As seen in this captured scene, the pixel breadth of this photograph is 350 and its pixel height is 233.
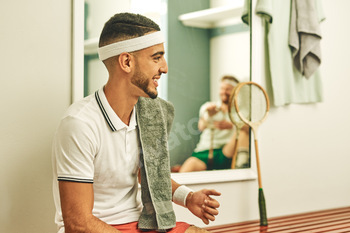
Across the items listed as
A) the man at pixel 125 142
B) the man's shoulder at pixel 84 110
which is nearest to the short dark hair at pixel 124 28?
the man at pixel 125 142

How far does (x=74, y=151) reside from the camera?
4.65 feet

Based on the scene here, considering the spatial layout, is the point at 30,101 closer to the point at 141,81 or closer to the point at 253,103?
the point at 141,81

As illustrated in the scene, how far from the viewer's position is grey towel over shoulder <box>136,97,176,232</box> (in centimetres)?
162

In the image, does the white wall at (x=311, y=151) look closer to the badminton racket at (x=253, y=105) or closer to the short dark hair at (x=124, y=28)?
the badminton racket at (x=253, y=105)

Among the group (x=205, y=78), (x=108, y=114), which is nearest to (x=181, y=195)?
(x=108, y=114)

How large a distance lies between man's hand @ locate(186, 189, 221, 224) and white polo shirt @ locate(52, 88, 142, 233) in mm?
208

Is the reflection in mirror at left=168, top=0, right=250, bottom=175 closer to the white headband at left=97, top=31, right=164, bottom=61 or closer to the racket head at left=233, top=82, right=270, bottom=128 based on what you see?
the racket head at left=233, top=82, right=270, bottom=128

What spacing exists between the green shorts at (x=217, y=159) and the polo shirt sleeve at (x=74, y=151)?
1.03m

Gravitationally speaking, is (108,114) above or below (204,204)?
above

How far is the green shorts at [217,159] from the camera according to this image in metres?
2.42

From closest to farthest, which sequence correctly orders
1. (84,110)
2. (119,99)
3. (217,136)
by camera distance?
(84,110)
(119,99)
(217,136)

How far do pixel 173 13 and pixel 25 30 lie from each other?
30.5 inches

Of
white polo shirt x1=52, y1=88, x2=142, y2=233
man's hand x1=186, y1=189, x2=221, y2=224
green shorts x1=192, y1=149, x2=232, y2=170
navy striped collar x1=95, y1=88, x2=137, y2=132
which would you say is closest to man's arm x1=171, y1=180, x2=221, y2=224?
man's hand x1=186, y1=189, x2=221, y2=224

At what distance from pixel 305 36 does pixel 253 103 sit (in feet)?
1.77
